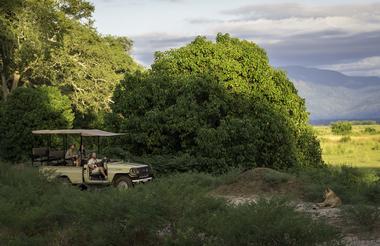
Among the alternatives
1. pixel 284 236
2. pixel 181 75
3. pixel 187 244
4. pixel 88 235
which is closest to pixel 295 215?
pixel 284 236

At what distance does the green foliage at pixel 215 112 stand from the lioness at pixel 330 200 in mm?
8546

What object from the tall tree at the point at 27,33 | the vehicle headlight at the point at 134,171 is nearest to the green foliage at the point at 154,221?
the vehicle headlight at the point at 134,171

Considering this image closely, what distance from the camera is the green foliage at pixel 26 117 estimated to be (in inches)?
1250

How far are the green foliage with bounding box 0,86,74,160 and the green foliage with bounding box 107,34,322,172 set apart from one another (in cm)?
578

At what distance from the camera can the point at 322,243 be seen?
8.68 m

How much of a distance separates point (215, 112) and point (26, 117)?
39.8ft

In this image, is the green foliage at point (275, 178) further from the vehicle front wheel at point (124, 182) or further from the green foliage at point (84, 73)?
the green foliage at point (84, 73)

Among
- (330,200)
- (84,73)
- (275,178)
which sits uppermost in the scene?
(84,73)

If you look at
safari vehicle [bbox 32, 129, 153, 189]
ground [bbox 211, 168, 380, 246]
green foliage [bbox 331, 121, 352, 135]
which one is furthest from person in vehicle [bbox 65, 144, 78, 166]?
green foliage [bbox 331, 121, 352, 135]

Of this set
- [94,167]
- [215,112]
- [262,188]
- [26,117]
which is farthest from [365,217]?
[26,117]

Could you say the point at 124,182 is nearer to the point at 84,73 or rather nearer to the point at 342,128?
the point at 84,73

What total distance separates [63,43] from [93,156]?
19027mm

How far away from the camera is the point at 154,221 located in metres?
9.78

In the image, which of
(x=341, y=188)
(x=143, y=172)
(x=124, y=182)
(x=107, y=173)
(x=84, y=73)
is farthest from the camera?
(x=84, y=73)
